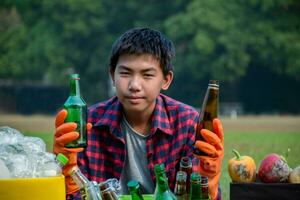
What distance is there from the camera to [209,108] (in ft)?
7.75

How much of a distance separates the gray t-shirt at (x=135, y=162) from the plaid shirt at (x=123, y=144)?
0.04 metres

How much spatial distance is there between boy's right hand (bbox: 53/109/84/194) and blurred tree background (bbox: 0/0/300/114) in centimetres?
3370

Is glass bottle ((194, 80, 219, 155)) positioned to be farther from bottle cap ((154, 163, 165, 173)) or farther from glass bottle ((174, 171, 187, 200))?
bottle cap ((154, 163, 165, 173))

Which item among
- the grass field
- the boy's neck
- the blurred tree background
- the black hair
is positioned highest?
the blurred tree background

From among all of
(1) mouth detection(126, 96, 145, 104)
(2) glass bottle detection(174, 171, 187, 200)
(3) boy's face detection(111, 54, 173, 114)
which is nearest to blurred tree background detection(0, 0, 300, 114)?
(3) boy's face detection(111, 54, 173, 114)

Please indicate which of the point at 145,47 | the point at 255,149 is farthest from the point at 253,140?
the point at 145,47

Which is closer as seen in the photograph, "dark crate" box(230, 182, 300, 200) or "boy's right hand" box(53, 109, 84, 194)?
"dark crate" box(230, 182, 300, 200)

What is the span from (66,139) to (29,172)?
316 millimetres

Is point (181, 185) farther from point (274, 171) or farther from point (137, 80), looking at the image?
point (137, 80)

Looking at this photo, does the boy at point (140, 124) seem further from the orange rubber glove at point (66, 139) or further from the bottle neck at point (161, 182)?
the bottle neck at point (161, 182)

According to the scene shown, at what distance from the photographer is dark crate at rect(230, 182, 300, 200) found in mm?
2164

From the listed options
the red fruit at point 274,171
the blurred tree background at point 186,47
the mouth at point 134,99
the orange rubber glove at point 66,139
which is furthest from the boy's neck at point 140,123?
the blurred tree background at point 186,47

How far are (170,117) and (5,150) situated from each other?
3.81ft

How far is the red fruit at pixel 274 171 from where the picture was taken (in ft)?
7.48
